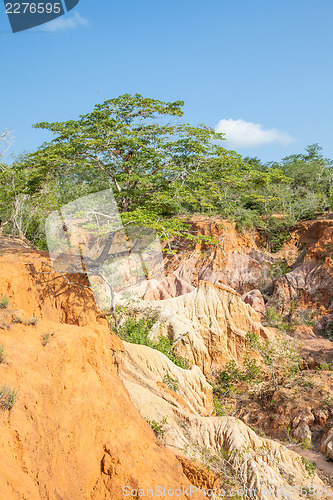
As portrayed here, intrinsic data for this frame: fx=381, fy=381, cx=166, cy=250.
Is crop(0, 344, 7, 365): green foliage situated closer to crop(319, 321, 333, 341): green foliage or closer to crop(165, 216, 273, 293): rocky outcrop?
crop(319, 321, 333, 341): green foliage

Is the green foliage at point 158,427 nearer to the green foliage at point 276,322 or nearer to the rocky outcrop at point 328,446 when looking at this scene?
the rocky outcrop at point 328,446

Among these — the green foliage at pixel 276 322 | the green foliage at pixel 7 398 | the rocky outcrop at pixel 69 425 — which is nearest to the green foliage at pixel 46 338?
the rocky outcrop at pixel 69 425

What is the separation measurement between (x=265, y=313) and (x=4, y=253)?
12.9 meters

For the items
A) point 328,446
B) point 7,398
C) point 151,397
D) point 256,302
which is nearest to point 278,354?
point 328,446

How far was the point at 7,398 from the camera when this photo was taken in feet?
12.0

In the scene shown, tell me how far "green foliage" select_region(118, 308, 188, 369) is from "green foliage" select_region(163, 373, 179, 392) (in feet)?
6.90

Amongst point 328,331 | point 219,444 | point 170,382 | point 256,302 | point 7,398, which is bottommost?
point 328,331

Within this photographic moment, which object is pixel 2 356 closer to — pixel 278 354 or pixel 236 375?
pixel 236 375

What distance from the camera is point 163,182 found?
11945mm

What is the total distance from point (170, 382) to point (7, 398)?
19.4ft

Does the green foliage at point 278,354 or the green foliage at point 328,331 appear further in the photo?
the green foliage at point 328,331

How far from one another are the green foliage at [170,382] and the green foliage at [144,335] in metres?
2.10

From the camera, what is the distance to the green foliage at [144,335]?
37.1 feet

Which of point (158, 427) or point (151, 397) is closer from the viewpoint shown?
point (158, 427)
